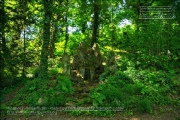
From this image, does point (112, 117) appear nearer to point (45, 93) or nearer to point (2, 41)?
point (45, 93)

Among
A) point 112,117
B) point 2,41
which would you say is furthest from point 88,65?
point 2,41

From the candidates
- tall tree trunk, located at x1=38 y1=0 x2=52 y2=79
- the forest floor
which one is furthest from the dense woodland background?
the forest floor

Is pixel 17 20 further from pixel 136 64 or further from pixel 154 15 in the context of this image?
pixel 154 15

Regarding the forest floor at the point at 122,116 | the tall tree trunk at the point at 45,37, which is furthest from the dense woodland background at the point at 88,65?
the forest floor at the point at 122,116

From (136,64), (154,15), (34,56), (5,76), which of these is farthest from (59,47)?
(154,15)

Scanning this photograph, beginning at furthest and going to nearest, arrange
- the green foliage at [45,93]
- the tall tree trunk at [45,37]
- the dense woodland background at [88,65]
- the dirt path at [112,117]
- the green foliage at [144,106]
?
the tall tree trunk at [45,37], the dense woodland background at [88,65], the green foliage at [45,93], the green foliage at [144,106], the dirt path at [112,117]

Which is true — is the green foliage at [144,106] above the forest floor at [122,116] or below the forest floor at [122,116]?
above

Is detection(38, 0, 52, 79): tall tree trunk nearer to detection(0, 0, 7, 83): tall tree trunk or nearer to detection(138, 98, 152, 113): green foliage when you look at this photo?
detection(0, 0, 7, 83): tall tree trunk

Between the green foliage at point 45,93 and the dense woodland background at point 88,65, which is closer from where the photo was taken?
the green foliage at point 45,93

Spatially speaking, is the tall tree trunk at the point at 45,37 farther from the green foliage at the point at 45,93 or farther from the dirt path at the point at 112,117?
the dirt path at the point at 112,117

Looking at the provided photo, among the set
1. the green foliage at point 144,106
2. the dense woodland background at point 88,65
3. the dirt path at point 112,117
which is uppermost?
the dense woodland background at point 88,65

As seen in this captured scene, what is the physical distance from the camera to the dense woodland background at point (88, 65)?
7.44 meters

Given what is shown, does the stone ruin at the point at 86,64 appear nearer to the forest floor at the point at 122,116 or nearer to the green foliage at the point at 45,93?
the green foliage at the point at 45,93

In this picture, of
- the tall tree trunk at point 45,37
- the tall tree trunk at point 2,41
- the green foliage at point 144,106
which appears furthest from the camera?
the tall tree trunk at point 2,41
